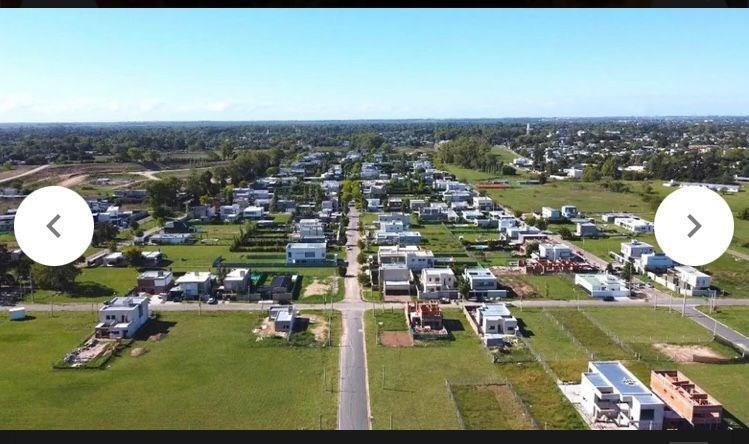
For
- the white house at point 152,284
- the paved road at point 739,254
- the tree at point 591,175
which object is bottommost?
the paved road at point 739,254

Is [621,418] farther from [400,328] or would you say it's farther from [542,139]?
[542,139]

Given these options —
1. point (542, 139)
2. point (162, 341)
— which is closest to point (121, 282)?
point (162, 341)

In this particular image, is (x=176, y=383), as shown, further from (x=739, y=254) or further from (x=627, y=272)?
(x=739, y=254)

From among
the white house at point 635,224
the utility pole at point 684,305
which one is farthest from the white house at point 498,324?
the white house at point 635,224

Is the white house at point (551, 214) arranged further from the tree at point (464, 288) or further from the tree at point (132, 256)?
the tree at point (132, 256)

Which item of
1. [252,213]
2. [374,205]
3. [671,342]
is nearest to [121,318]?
[671,342]
